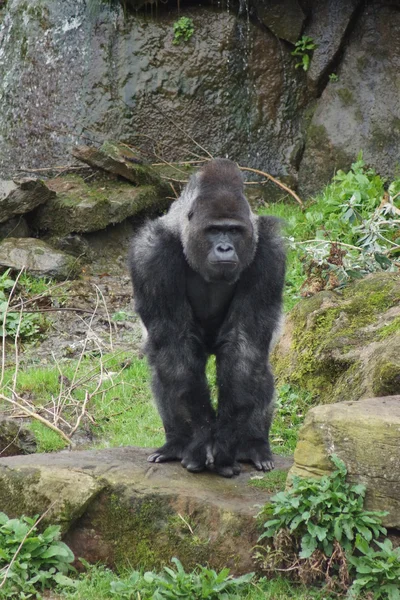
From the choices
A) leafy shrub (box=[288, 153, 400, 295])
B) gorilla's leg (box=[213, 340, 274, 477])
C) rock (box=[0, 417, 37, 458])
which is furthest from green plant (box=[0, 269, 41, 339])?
gorilla's leg (box=[213, 340, 274, 477])

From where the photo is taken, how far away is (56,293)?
371 inches

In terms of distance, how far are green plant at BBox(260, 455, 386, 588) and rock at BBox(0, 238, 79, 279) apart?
6202mm

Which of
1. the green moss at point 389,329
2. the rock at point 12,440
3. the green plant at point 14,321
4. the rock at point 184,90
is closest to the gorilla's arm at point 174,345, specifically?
the green moss at point 389,329

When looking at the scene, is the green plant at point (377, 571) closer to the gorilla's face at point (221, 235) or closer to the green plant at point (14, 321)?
the gorilla's face at point (221, 235)

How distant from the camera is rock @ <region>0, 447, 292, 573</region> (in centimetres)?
414

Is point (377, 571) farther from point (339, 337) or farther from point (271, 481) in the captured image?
point (339, 337)

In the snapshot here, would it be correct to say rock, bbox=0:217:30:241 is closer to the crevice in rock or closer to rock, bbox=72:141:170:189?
rock, bbox=72:141:170:189

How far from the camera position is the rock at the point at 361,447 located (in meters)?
3.82

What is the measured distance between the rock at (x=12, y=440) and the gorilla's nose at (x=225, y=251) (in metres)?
2.37

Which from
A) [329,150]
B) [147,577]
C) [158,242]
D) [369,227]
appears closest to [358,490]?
[147,577]

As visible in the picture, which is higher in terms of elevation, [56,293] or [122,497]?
[122,497]

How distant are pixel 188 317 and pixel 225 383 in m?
0.40

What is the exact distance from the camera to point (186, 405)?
4.70 metres

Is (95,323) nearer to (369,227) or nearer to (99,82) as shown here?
(369,227)
